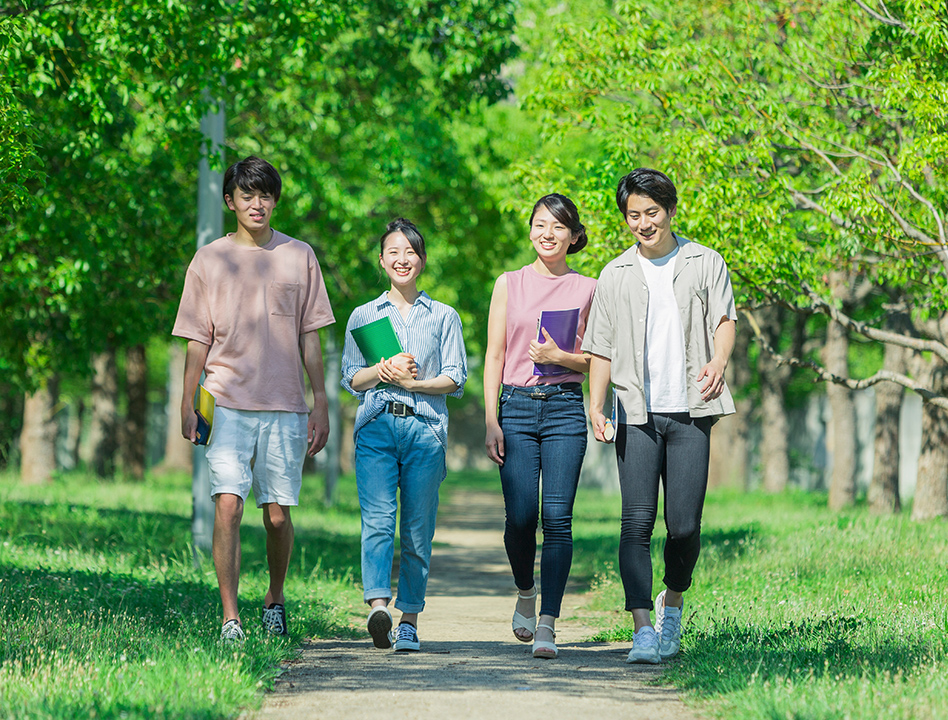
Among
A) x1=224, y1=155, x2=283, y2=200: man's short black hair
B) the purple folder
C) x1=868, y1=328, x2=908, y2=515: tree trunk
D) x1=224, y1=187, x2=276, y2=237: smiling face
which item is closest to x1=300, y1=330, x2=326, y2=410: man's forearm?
x1=224, y1=187, x2=276, y2=237: smiling face

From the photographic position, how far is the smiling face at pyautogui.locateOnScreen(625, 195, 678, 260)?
5.34 m

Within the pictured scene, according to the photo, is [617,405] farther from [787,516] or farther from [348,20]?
[787,516]

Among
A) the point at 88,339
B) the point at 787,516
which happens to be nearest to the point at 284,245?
the point at 88,339

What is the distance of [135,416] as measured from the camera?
813 inches

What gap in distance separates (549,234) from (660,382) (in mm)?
940

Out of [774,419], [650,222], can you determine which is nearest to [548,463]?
[650,222]

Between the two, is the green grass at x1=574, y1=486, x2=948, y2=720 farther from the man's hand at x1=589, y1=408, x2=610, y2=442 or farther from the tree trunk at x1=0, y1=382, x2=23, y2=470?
the tree trunk at x1=0, y1=382, x2=23, y2=470

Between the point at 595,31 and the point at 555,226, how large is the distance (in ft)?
16.5

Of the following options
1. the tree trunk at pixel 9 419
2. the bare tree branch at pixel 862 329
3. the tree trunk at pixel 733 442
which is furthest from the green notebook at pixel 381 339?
the tree trunk at pixel 733 442

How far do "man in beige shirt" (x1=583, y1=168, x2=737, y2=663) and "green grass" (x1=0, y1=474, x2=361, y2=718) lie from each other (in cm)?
173

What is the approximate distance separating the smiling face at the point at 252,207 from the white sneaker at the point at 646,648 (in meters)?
2.68

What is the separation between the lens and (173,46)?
29.2 ft

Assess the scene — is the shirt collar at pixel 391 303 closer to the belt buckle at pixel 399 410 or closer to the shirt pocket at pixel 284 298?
the shirt pocket at pixel 284 298

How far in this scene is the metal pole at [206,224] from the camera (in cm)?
968
